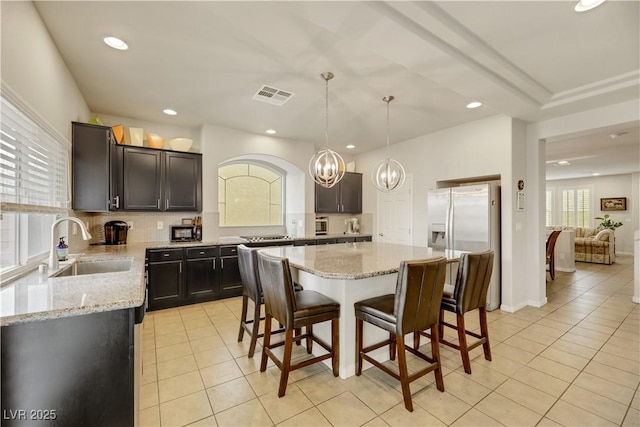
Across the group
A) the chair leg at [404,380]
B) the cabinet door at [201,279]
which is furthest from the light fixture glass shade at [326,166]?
the cabinet door at [201,279]

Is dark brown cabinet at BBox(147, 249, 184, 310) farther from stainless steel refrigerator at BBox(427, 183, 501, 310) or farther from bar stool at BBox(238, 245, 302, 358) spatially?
stainless steel refrigerator at BBox(427, 183, 501, 310)

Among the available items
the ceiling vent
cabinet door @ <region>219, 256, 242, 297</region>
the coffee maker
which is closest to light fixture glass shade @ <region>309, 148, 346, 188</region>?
the ceiling vent

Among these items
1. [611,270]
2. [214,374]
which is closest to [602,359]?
[214,374]

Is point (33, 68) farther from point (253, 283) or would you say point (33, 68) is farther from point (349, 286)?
point (349, 286)

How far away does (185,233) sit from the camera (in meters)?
4.38

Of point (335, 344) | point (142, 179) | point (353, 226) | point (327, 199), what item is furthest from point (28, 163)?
point (353, 226)

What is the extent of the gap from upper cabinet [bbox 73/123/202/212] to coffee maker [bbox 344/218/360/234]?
10.7 feet

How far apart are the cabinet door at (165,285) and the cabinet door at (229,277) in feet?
1.88

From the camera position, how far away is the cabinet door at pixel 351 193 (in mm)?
6148

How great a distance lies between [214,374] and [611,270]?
28.1 ft

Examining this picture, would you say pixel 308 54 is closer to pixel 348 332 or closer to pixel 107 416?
pixel 348 332

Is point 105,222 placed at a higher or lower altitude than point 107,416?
higher

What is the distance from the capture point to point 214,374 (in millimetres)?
2340

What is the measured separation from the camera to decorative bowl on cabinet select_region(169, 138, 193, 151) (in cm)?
430
